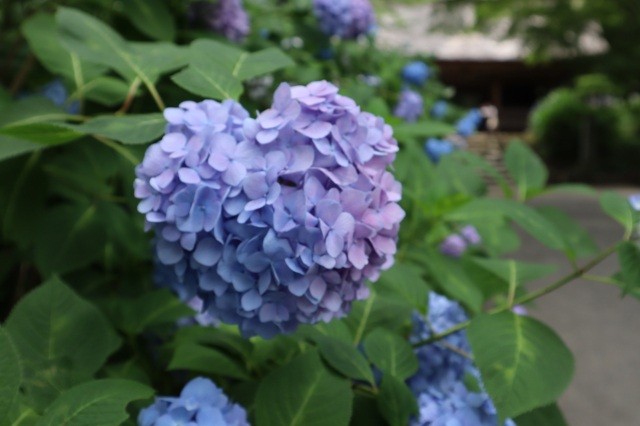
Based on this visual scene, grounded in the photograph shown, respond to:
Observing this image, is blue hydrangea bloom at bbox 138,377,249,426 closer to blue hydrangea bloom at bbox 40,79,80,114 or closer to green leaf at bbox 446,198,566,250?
green leaf at bbox 446,198,566,250

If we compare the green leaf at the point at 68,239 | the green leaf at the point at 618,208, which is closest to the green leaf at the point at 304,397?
the green leaf at the point at 618,208

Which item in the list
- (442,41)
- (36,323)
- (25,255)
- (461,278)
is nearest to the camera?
(36,323)

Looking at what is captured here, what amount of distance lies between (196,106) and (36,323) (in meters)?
0.29

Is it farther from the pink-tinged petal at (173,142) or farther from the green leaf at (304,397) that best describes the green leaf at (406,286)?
the pink-tinged petal at (173,142)

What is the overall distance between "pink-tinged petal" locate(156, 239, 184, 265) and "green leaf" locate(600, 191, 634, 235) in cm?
58

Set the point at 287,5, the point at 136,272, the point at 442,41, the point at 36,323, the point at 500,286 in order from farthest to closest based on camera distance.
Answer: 1. the point at 442,41
2. the point at 287,5
3. the point at 136,272
4. the point at 500,286
5. the point at 36,323

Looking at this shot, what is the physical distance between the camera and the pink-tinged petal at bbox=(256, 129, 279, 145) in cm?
60

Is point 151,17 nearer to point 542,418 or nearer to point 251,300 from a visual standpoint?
point 251,300

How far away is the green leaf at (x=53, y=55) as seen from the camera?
1146mm

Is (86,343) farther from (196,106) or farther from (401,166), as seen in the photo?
(401,166)

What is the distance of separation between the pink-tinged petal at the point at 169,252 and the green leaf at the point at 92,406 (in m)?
0.11

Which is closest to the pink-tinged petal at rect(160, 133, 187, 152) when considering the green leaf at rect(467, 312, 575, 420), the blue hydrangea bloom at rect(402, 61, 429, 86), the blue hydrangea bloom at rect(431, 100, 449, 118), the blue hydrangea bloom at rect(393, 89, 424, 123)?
the green leaf at rect(467, 312, 575, 420)

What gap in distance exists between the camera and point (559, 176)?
12875 millimetres

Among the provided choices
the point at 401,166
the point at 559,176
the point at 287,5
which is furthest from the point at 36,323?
the point at 559,176
